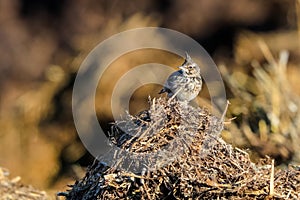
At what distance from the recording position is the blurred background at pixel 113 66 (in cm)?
814

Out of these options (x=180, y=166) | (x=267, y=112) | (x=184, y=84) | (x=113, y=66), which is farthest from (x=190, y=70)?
(x=113, y=66)

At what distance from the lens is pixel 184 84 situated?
473cm

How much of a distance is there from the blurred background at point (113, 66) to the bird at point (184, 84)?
2192 mm

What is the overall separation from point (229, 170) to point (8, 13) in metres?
8.38

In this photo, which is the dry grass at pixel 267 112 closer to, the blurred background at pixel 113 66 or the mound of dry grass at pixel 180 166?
the blurred background at pixel 113 66

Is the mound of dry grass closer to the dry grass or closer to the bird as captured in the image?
the bird

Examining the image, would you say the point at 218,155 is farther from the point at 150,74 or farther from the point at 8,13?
the point at 8,13

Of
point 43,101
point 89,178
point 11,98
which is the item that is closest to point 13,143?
point 43,101

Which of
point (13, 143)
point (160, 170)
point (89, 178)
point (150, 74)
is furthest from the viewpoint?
A: point (13, 143)

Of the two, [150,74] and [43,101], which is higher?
[43,101]

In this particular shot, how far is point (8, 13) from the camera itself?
39.4 ft

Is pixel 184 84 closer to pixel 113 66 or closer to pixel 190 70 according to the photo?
pixel 190 70

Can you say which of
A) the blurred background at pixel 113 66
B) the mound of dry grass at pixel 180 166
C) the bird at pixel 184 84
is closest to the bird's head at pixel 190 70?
the bird at pixel 184 84

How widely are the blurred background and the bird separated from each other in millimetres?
2192
